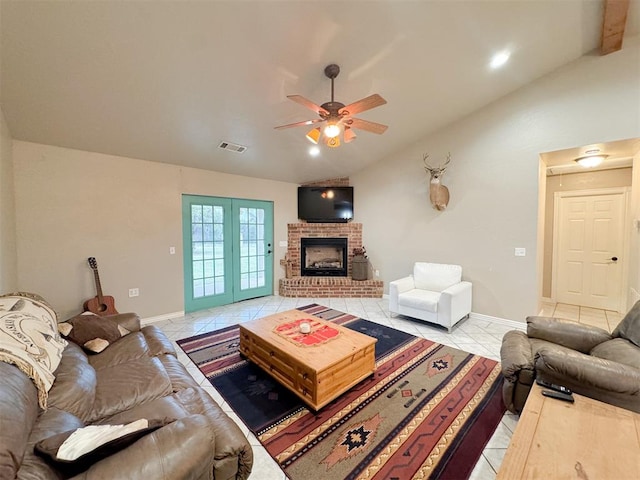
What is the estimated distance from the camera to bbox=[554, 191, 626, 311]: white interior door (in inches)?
162

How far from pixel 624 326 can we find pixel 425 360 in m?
1.58

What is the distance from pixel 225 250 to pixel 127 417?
3.53m

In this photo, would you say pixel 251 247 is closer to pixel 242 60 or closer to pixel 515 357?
pixel 242 60

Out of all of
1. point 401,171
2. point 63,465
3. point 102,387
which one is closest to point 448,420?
point 63,465

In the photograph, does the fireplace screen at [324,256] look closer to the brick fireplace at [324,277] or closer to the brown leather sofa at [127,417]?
the brick fireplace at [324,277]

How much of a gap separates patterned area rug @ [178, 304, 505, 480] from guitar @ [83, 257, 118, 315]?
4.54ft

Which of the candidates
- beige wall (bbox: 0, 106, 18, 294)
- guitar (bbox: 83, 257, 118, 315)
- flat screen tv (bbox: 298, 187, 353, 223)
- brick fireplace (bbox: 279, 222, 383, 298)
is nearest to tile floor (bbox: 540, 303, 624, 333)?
brick fireplace (bbox: 279, 222, 383, 298)

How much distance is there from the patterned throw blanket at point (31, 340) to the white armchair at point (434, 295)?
361 cm

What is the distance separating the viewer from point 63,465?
2.95 ft

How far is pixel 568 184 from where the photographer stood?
451 centimetres

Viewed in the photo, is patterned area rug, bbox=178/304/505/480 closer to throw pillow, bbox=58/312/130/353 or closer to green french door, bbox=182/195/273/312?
throw pillow, bbox=58/312/130/353

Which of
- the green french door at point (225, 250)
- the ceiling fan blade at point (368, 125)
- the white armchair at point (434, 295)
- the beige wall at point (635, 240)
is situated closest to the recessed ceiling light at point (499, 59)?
the ceiling fan blade at point (368, 125)

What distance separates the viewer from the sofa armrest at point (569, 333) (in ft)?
6.98

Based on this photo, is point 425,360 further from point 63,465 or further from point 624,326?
point 63,465
